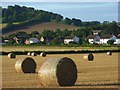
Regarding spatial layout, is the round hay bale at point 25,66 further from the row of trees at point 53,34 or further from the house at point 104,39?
the house at point 104,39

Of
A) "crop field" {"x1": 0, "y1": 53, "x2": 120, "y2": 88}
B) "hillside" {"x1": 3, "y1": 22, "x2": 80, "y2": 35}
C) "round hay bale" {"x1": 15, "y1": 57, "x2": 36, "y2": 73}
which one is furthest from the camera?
"hillside" {"x1": 3, "y1": 22, "x2": 80, "y2": 35}

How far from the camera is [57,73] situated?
1786cm

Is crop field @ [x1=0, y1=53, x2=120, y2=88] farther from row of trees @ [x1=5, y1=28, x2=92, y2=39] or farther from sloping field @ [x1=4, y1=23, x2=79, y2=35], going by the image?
sloping field @ [x1=4, y1=23, x2=79, y2=35]

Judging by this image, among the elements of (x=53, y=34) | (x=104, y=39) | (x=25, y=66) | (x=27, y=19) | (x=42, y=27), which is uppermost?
(x=27, y=19)

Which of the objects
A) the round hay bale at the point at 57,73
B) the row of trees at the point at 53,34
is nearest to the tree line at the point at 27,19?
the row of trees at the point at 53,34

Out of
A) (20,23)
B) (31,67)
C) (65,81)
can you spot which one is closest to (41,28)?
(20,23)

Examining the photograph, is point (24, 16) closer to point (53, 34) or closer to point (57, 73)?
point (53, 34)

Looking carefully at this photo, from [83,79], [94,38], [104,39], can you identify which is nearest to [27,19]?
[94,38]

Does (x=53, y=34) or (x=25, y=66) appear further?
(x=53, y=34)

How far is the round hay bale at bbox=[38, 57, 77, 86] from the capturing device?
1773 centimetres

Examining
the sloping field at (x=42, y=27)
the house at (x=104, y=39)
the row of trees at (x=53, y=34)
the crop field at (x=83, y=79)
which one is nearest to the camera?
the crop field at (x=83, y=79)

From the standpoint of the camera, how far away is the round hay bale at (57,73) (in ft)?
58.2

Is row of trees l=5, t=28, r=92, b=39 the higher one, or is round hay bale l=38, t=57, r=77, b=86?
round hay bale l=38, t=57, r=77, b=86

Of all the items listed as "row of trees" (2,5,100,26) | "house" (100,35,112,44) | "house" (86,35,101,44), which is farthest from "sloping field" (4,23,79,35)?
"house" (100,35,112,44)
